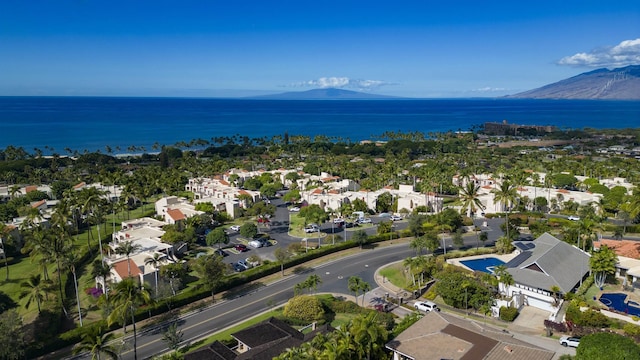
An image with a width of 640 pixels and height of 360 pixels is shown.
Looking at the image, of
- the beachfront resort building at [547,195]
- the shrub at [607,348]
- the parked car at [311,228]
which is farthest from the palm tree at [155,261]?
the beachfront resort building at [547,195]

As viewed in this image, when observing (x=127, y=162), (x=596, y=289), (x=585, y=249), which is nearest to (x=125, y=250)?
(x=596, y=289)

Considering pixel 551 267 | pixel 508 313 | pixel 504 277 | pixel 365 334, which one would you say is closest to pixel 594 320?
pixel 508 313

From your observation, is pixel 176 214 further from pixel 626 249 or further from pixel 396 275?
pixel 626 249

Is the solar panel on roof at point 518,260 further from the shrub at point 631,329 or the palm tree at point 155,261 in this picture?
the palm tree at point 155,261

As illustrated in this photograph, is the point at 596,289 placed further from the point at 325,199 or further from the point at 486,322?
the point at 325,199

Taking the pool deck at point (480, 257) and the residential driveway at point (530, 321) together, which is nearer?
the residential driveway at point (530, 321)
